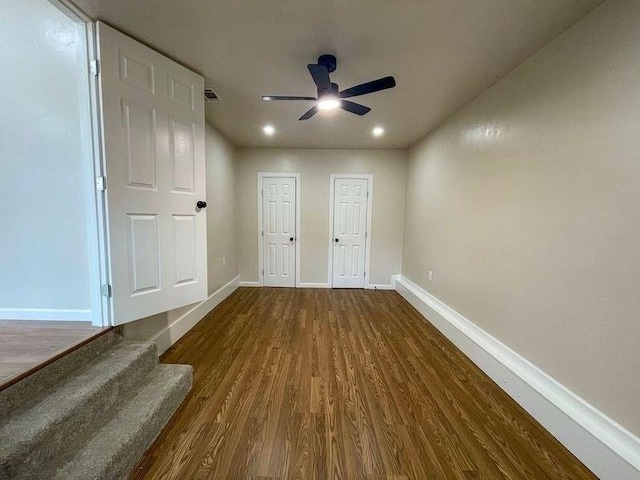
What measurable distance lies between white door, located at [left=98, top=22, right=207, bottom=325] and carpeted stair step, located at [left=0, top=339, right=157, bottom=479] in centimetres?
33

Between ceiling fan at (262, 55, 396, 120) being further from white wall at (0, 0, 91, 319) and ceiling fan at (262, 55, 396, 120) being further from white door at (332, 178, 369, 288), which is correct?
white door at (332, 178, 369, 288)

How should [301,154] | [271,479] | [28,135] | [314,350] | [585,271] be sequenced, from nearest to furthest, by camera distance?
[271,479], [585,271], [28,135], [314,350], [301,154]

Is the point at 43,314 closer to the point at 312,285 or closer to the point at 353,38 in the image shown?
the point at 353,38

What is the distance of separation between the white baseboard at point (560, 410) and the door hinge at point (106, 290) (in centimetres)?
286

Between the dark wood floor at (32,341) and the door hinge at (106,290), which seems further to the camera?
the door hinge at (106,290)

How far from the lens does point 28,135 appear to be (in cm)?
182

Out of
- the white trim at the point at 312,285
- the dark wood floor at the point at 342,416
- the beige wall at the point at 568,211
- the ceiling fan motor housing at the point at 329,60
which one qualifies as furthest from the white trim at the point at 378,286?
the ceiling fan motor housing at the point at 329,60

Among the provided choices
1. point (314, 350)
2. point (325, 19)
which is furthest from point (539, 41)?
point (314, 350)

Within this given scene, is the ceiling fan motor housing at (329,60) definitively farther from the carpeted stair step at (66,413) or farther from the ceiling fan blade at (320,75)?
the carpeted stair step at (66,413)

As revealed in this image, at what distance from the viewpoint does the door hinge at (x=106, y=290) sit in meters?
1.68

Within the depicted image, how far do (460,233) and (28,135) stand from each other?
3778mm

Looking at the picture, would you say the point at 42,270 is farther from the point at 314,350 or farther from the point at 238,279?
the point at 238,279

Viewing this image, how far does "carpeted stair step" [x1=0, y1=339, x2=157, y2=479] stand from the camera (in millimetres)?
1007

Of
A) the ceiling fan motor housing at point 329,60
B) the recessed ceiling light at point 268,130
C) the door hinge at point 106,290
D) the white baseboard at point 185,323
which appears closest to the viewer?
the door hinge at point 106,290
